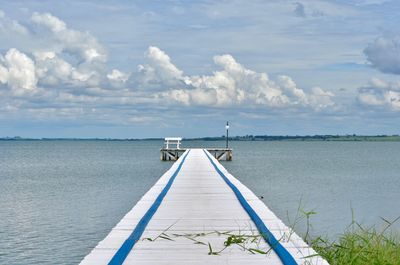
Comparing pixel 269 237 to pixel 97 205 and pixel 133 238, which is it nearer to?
pixel 133 238

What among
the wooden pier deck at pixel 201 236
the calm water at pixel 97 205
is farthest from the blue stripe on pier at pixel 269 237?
the calm water at pixel 97 205

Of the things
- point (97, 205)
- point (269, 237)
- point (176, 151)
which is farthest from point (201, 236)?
point (176, 151)

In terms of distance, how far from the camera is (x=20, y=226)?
59.1 feet

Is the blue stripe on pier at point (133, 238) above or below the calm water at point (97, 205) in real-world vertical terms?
above

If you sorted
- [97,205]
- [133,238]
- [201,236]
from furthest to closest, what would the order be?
[97,205], [201,236], [133,238]

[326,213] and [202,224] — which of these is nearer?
[202,224]

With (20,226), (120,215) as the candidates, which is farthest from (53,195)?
(20,226)

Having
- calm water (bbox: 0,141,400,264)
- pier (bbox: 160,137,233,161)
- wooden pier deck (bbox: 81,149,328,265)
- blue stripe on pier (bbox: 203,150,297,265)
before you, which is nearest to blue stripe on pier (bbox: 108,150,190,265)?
wooden pier deck (bbox: 81,149,328,265)

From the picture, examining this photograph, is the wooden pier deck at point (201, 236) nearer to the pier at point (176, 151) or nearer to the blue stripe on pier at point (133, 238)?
the blue stripe on pier at point (133, 238)

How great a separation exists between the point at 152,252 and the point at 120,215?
1386 cm

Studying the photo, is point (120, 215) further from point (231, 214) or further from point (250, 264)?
point (250, 264)

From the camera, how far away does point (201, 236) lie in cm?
848

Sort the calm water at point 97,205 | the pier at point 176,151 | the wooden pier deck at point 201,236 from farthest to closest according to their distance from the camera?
the pier at point 176,151, the calm water at point 97,205, the wooden pier deck at point 201,236

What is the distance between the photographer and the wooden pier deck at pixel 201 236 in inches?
274
